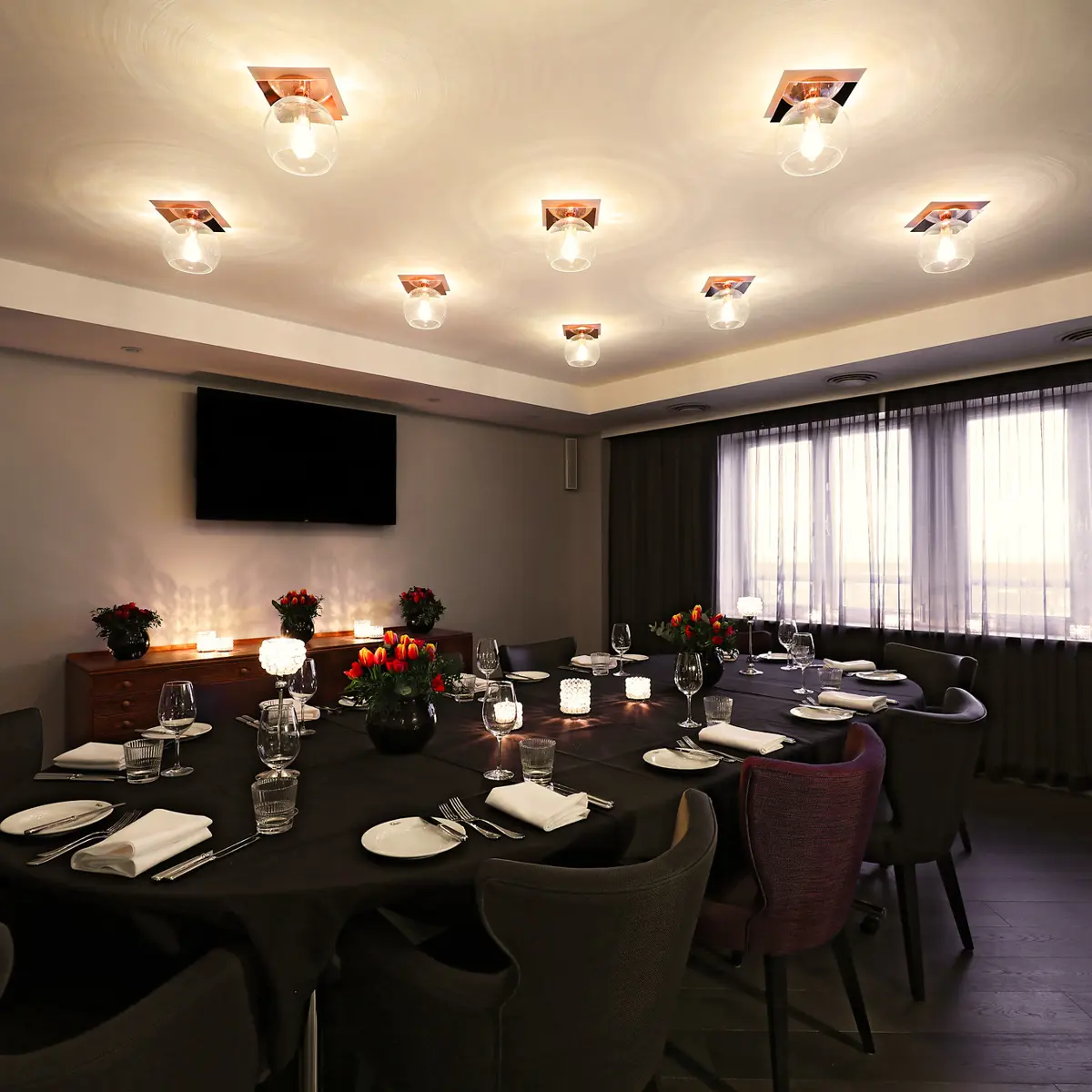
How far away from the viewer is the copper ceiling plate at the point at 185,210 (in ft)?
9.48

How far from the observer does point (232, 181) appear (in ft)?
8.98

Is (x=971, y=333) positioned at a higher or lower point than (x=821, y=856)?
higher

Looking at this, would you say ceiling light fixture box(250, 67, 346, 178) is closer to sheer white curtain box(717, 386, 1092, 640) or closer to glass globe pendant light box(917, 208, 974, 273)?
glass globe pendant light box(917, 208, 974, 273)

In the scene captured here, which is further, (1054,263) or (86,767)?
(1054,263)

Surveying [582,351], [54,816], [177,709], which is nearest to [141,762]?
[177,709]

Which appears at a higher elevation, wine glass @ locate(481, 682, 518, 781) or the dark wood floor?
wine glass @ locate(481, 682, 518, 781)

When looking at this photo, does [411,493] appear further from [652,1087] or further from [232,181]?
[652,1087]

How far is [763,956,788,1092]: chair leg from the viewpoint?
1.80 meters

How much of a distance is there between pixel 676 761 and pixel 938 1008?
115 centimetres

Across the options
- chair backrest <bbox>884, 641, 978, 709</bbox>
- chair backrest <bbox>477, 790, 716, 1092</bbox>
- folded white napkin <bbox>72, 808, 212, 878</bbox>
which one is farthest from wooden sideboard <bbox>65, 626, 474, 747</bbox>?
chair backrest <bbox>884, 641, 978, 709</bbox>

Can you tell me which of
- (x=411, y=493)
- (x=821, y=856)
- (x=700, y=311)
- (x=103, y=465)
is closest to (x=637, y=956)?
(x=821, y=856)

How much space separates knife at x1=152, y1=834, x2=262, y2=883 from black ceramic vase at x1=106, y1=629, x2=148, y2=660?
3005mm

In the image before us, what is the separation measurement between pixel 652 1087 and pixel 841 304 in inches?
152

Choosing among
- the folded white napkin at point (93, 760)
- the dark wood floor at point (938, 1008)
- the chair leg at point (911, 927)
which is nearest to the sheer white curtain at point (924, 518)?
the dark wood floor at point (938, 1008)
